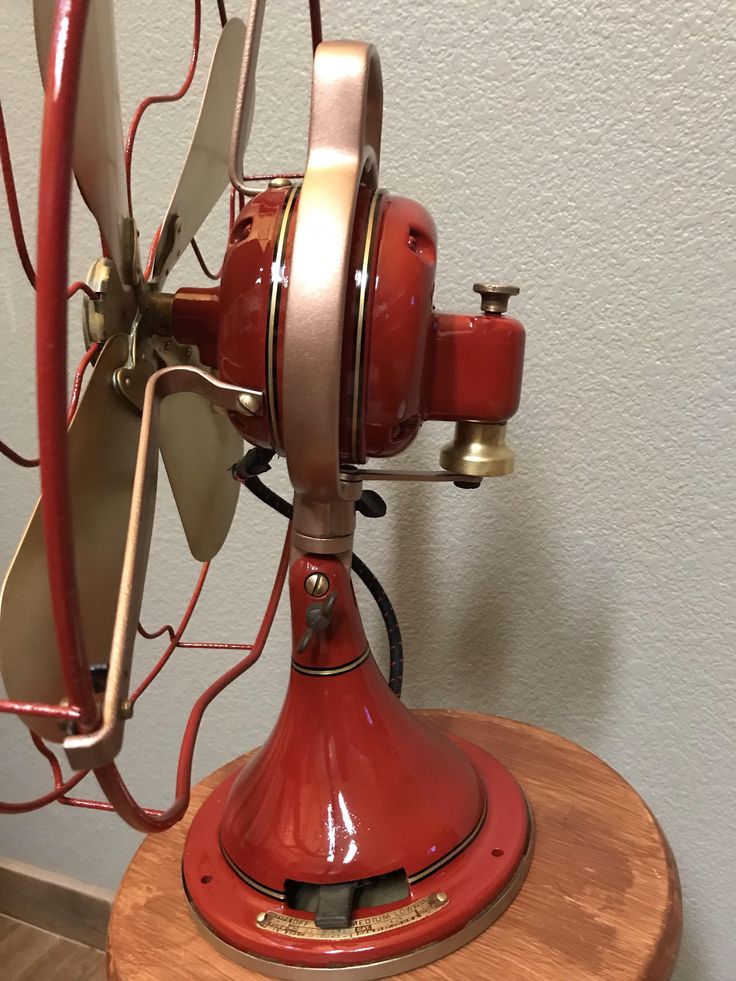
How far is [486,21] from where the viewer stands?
708 millimetres

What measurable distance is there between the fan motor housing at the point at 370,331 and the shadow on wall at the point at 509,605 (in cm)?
34

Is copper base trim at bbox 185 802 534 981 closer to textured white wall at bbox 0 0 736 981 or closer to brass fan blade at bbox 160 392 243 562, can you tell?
brass fan blade at bbox 160 392 243 562

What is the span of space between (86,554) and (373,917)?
0.93 feet

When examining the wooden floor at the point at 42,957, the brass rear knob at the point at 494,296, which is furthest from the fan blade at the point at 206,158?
the wooden floor at the point at 42,957

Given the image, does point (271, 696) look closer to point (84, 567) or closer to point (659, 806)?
point (659, 806)

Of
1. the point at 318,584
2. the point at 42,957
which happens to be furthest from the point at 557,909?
the point at 42,957

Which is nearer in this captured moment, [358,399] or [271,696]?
[358,399]

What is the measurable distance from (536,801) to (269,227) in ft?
1.54

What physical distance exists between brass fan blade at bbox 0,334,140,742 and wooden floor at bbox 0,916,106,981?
1201 millimetres

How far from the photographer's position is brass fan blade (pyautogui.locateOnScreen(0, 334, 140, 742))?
37cm

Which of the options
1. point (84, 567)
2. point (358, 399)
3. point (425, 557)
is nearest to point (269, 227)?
point (358, 399)

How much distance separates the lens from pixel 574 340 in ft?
2.47

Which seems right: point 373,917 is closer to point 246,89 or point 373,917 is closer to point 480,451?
point 480,451

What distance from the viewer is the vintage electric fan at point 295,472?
0.40 m
